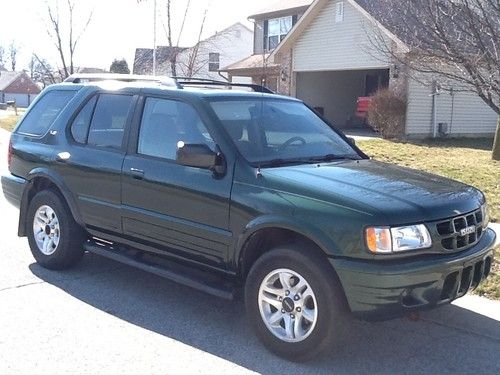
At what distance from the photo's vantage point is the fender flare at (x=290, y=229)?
12.4ft

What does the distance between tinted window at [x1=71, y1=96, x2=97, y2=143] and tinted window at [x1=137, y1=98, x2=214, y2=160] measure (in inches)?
31.6

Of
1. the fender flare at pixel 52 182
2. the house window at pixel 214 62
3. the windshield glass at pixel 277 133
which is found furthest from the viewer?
the house window at pixel 214 62

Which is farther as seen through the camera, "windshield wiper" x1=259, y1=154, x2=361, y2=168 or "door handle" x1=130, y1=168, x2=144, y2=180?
"door handle" x1=130, y1=168, x2=144, y2=180

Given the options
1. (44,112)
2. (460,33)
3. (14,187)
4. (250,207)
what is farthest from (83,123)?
(460,33)

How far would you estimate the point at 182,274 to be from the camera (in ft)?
15.5

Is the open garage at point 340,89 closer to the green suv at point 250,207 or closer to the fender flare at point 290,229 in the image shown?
the green suv at point 250,207

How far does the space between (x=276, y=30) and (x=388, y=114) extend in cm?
1302

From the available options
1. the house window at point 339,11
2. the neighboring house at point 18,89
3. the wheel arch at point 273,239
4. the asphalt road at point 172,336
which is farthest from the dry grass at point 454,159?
the neighboring house at point 18,89

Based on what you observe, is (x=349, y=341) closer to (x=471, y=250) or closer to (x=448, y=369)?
(x=448, y=369)

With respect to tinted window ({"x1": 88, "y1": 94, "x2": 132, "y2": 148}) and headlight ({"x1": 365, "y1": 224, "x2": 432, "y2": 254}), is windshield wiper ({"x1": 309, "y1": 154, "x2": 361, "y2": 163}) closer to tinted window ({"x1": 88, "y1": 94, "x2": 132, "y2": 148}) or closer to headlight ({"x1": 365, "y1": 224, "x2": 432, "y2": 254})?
headlight ({"x1": 365, "y1": 224, "x2": 432, "y2": 254})

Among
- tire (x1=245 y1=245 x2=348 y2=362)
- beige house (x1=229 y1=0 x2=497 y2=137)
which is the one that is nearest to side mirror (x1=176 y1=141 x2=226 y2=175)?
tire (x1=245 y1=245 x2=348 y2=362)

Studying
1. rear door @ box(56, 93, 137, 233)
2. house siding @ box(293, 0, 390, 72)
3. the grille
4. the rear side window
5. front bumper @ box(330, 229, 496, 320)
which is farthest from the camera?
house siding @ box(293, 0, 390, 72)

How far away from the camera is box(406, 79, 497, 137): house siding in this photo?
66.7 feet

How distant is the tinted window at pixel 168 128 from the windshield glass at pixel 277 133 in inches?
8.3
